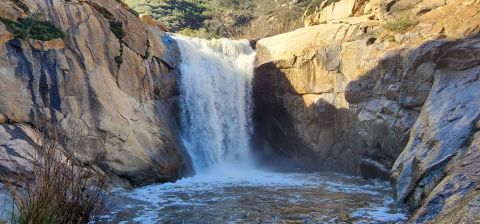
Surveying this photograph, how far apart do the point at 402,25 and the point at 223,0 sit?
30001mm

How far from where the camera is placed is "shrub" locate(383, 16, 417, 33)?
1341 cm

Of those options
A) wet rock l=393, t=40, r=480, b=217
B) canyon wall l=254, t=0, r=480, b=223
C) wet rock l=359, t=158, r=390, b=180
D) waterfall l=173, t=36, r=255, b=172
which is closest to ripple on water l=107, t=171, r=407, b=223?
wet rock l=359, t=158, r=390, b=180

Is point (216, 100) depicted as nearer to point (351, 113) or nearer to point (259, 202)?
point (351, 113)

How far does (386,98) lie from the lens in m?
12.9

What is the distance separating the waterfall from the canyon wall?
0.73 m

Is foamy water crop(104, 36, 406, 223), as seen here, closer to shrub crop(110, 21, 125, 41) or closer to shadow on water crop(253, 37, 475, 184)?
shadow on water crop(253, 37, 475, 184)

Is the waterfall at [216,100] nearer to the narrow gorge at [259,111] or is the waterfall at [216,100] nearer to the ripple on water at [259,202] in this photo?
the narrow gorge at [259,111]

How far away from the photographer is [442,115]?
28.0 ft

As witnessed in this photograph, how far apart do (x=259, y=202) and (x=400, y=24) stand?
309 inches

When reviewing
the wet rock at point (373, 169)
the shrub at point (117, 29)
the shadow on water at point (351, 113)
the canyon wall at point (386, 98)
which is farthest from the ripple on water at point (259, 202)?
the shrub at point (117, 29)

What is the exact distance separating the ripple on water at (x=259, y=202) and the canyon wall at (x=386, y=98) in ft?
2.43

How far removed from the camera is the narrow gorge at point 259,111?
25.8 ft


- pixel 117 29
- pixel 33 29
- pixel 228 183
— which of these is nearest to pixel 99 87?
pixel 33 29

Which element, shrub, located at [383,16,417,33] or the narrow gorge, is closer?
the narrow gorge
